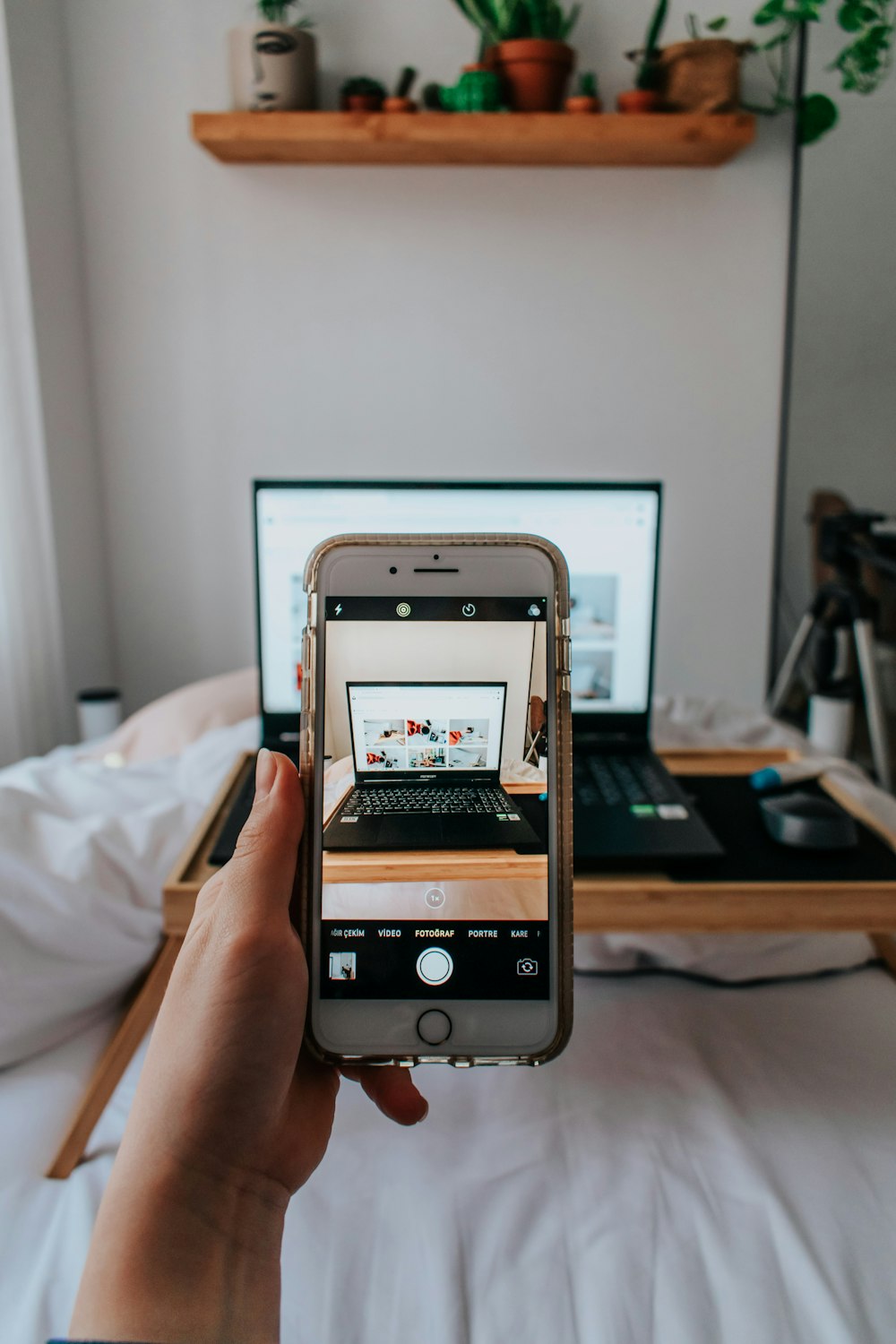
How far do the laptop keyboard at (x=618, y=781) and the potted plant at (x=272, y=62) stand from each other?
5.00 ft

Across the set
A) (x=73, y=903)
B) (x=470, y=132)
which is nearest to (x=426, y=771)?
(x=73, y=903)

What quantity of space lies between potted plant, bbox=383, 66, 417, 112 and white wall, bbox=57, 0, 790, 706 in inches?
7.3

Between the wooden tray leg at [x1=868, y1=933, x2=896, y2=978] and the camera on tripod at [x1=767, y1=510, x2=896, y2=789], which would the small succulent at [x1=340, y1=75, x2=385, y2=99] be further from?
the wooden tray leg at [x1=868, y1=933, x2=896, y2=978]

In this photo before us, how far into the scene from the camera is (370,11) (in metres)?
1.92

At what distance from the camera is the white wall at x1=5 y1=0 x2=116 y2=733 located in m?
1.77

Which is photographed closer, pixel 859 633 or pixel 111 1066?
pixel 111 1066

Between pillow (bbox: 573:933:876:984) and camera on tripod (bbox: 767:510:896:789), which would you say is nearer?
pillow (bbox: 573:933:876:984)

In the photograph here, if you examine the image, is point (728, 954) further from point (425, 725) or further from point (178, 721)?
point (178, 721)

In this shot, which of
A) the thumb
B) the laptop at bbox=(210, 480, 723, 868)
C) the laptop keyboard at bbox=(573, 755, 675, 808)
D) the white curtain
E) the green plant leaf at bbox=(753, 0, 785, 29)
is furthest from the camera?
the green plant leaf at bbox=(753, 0, 785, 29)

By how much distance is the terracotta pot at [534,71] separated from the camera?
174 cm

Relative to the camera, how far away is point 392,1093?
50cm

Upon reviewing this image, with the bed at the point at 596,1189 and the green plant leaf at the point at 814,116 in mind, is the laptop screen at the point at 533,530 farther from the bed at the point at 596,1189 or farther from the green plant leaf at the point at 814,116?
the green plant leaf at the point at 814,116

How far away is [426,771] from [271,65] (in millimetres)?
1769

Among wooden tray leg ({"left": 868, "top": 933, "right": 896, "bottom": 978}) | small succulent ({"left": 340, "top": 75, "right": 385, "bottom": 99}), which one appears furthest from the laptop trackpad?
small succulent ({"left": 340, "top": 75, "right": 385, "bottom": 99})
